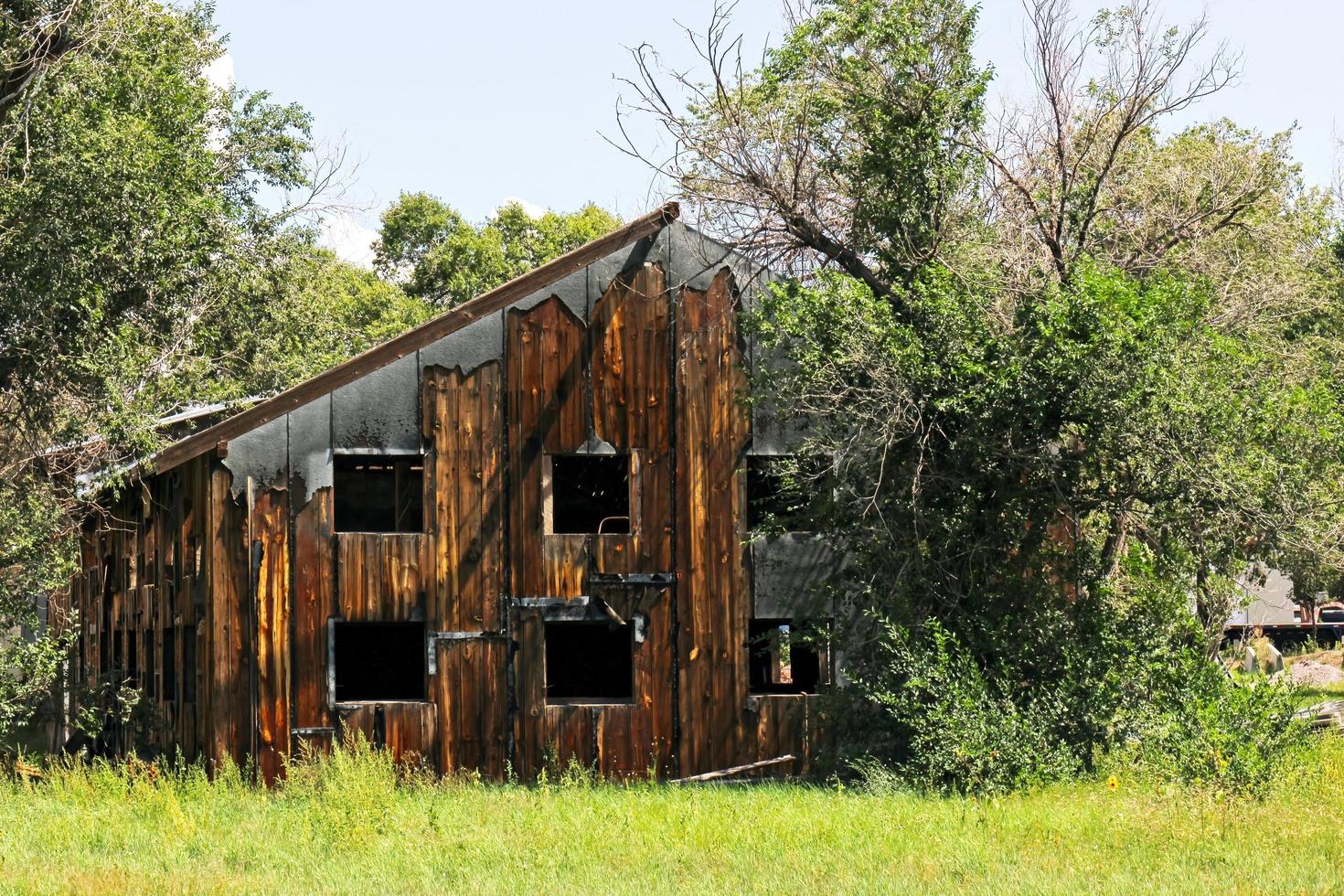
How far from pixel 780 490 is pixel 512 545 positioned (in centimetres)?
352

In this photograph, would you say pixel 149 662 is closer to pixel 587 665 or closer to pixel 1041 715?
pixel 587 665

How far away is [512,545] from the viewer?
786 inches

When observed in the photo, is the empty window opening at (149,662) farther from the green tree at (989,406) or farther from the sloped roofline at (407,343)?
the green tree at (989,406)

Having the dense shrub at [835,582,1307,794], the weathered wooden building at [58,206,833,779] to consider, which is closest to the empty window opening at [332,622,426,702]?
the weathered wooden building at [58,206,833,779]

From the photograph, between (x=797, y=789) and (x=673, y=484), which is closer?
(x=797, y=789)

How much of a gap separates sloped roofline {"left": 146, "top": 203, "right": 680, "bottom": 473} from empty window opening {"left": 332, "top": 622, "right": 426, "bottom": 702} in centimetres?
777

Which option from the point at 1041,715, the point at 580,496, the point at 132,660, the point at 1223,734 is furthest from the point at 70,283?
the point at 1223,734

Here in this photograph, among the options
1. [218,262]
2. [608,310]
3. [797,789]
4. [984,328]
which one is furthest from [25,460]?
[984,328]

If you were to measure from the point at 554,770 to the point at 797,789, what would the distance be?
3537 mm

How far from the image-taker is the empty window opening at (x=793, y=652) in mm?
18938

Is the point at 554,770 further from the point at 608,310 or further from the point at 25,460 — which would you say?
the point at 25,460

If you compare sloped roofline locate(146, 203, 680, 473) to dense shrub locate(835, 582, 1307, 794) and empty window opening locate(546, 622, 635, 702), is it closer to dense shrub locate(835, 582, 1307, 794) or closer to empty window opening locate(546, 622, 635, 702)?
dense shrub locate(835, 582, 1307, 794)

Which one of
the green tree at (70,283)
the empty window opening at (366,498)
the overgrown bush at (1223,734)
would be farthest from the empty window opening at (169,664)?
the overgrown bush at (1223,734)

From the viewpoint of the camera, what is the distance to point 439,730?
19406 mm
